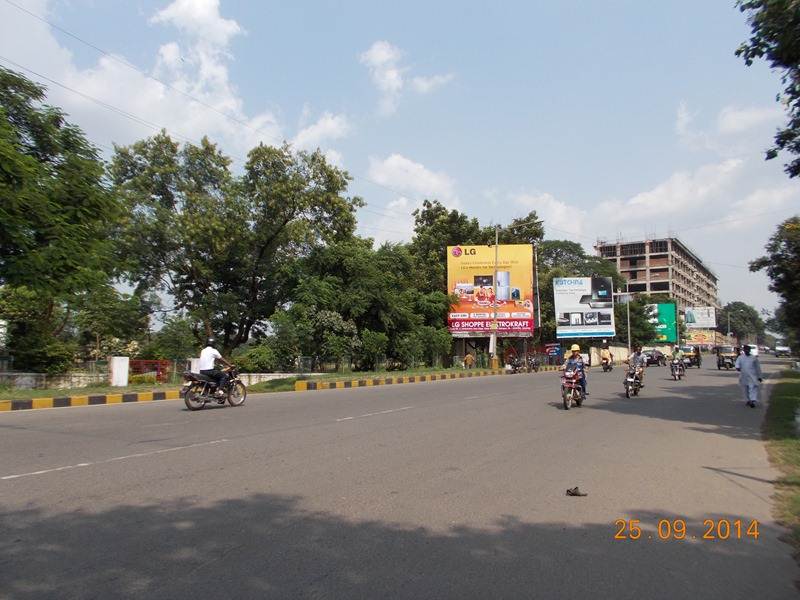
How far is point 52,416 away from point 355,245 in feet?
72.8

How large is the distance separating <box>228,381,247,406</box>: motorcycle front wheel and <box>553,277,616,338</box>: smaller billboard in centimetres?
3991

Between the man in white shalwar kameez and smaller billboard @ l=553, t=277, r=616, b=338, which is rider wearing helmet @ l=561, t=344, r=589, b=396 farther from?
smaller billboard @ l=553, t=277, r=616, b=338

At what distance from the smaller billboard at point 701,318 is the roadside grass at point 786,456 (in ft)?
307

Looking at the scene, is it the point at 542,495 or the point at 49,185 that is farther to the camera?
the point at 49,185

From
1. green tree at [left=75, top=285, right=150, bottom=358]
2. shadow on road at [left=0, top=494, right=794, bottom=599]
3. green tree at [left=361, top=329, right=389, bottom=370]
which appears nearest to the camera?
shadow on road at [left=0, top=494, right=794, bottom=599]

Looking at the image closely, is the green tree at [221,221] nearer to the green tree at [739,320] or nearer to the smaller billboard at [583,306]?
the smaller billboard at [583,306]

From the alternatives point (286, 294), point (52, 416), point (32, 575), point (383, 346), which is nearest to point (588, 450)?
point (32, 575)

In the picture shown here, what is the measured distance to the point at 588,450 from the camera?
8.48 m

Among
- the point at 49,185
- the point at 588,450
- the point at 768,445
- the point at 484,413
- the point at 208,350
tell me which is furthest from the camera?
the point at 49,185

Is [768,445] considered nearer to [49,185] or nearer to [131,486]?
[131,486]

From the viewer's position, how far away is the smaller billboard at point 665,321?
255 ft

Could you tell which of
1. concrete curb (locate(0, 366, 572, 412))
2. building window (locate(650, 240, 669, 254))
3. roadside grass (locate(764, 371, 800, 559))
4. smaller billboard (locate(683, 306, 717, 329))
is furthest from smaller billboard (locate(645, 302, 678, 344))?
roadside grass (locate(764, 371, 800, 559))
